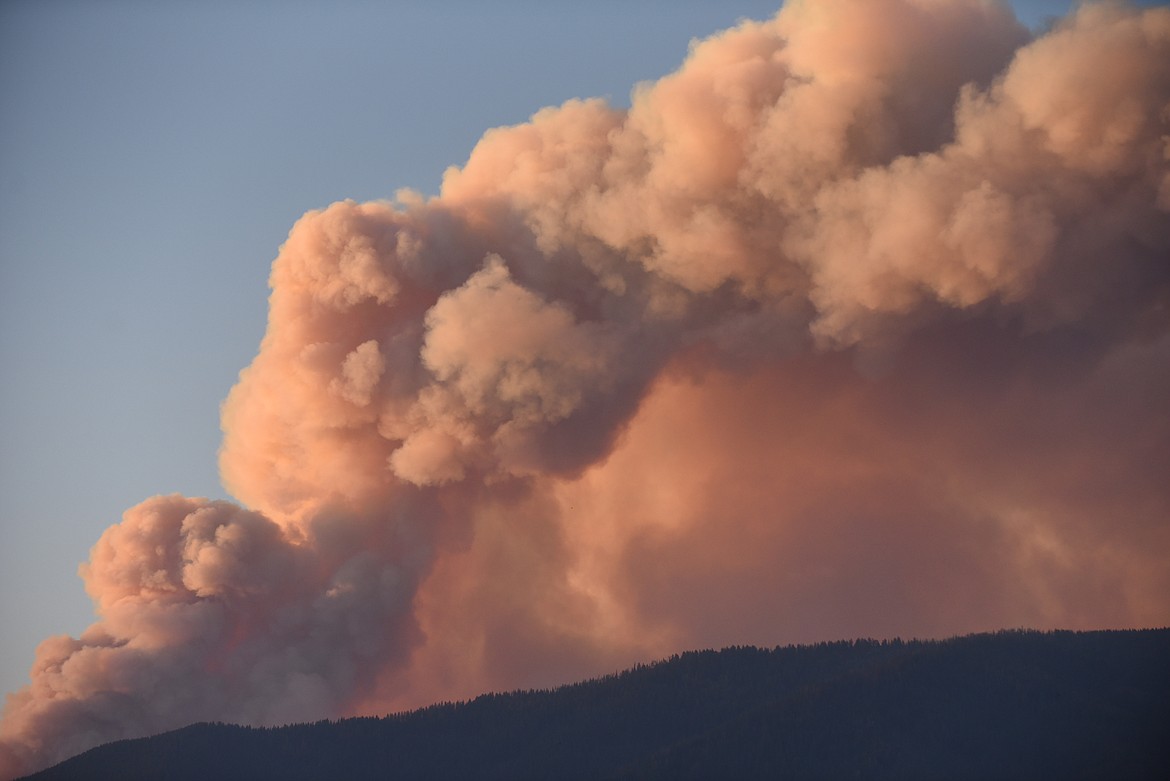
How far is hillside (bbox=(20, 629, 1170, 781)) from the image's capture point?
83938mm

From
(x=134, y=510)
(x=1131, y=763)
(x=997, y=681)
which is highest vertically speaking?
(x=134, y=510)

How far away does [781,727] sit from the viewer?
287ft

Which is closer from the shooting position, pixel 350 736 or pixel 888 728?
pixel 888 728

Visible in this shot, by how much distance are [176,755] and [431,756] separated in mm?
11437

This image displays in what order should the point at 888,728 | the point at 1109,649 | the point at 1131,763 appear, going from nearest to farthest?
the point at 1131,763 < the point at 888,728 < the point at 1109,649

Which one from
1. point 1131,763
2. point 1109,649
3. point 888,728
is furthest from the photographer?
point 1109,649

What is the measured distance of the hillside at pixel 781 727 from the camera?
83938 millimetres

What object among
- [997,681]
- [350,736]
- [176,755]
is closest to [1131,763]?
[997,681]

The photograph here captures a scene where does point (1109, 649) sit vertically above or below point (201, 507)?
below

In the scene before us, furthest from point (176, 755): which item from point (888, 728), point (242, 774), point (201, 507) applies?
point (888, 728)

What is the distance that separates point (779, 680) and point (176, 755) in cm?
2761

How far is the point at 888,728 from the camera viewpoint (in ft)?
281

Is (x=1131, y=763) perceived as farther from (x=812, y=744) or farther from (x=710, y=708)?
(x=710, y=708)

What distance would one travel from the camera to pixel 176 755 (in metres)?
89.4
